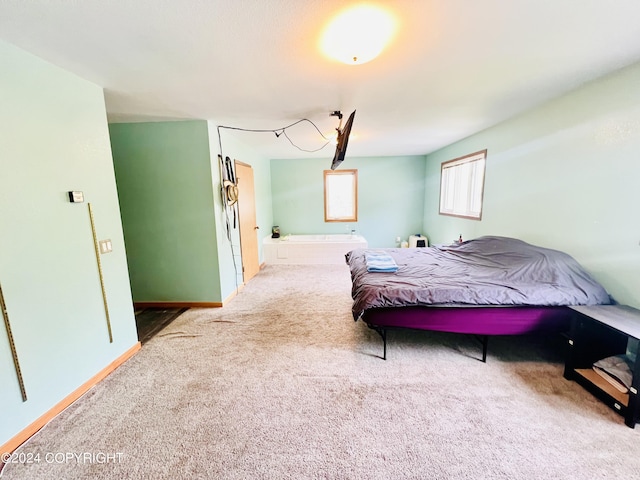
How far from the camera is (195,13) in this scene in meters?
1.29

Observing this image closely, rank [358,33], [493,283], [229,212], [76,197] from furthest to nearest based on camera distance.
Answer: [229,212] < [493,283] < [76,197] < [358,33]

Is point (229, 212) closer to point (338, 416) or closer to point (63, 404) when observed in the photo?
point (63, 404)

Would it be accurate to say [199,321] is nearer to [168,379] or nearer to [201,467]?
[168,379]

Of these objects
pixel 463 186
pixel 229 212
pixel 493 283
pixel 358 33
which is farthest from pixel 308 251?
pixel 358 33

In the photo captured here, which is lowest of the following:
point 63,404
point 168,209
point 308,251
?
point 63,404

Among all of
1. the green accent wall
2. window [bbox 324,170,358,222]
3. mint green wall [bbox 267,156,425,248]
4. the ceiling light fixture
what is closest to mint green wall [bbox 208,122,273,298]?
the green accent wall

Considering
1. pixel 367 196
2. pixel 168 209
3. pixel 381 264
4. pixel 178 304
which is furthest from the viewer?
pixel 367 196

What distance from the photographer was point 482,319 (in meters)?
2.10

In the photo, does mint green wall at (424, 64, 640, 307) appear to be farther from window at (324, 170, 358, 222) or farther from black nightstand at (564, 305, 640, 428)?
window at (324, 170, 358, 222)

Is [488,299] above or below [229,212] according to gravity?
below

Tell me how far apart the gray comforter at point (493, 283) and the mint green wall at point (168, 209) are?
2024 mm

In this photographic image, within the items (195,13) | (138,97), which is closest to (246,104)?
(138,97)

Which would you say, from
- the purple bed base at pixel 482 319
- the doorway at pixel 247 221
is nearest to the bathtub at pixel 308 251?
the doorway at pixel 247 221

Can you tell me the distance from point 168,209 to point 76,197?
4.43ft
